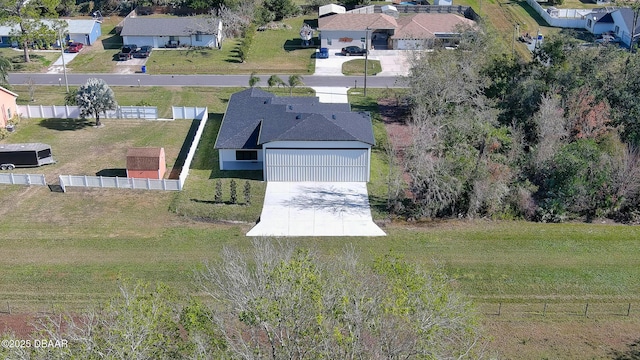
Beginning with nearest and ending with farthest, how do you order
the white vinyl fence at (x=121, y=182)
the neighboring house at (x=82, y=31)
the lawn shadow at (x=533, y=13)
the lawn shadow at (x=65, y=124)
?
1. the white vinyl fence at (x=121, y=182)
2. the lawn shadow at (x=65, y=124)
3. the neighboring house at (x=82, y=31)
4. the lawn shadow at (x=533, y=13)

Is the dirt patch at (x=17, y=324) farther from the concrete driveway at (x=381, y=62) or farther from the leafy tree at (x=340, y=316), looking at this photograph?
the concrete driveway at (x=381, y=62)

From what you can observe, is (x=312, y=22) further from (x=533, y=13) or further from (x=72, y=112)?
(x=72, y=112)

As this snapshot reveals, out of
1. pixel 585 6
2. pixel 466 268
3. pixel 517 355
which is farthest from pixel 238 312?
pixel 585 6

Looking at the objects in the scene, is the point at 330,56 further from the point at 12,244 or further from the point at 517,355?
the point at 517,355

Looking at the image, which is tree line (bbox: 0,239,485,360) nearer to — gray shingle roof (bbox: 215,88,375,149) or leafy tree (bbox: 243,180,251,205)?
leafy tree (bbox: 243,180,251,205)

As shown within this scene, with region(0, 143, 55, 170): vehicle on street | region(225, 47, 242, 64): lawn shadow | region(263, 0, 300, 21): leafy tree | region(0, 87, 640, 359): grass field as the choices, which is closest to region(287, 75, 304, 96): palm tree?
region(225, 47, 242, 64): lawn shadow

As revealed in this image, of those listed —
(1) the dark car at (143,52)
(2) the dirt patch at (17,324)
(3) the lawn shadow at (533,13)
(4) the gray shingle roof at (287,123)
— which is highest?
(3) the lawn shadow at (533,13)

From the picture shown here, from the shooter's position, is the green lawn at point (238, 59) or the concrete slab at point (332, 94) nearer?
the concrete slab at point (332, 94)

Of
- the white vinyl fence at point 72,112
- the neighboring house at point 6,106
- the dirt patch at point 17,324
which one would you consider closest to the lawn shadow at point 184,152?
the white vinyl fence at point 72,112
